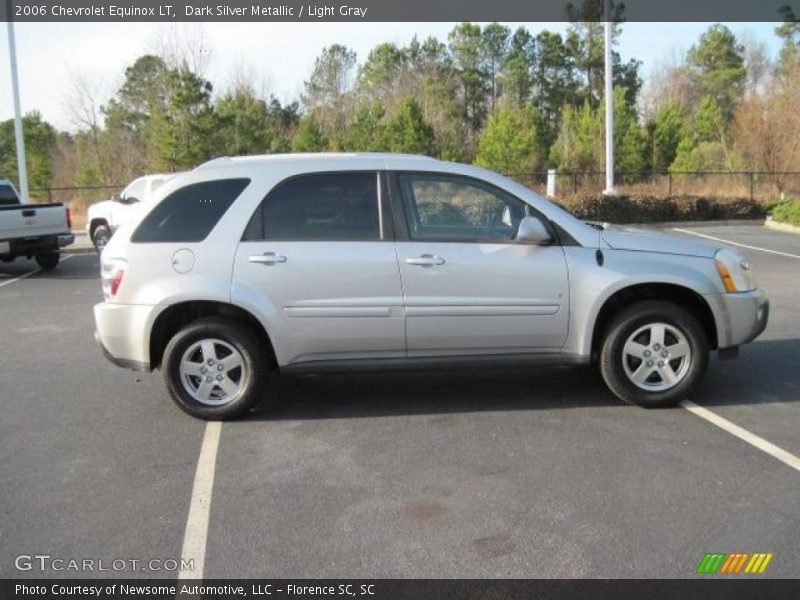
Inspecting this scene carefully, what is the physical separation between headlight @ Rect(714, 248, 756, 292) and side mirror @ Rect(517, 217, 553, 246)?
130 cm

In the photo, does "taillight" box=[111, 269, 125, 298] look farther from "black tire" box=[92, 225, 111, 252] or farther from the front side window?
"black tire" box=[92, 225, 111, 252]

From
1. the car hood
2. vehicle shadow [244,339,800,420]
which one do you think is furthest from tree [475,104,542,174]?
the car hood

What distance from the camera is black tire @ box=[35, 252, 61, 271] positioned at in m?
14.6

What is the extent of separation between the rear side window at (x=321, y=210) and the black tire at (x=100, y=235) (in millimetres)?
13709

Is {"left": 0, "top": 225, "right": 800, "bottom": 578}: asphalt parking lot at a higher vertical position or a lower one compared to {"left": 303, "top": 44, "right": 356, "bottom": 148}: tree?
lower

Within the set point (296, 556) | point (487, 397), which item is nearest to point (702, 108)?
point (487, 397)

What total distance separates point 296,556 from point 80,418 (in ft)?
9.20

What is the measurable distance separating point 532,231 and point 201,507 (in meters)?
2.75

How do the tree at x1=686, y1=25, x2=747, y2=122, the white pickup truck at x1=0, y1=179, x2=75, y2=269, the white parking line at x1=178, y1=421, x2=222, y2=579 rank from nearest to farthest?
the white parking line at x1=178, y1=421, x2=222, y2=579
the white pickup truck at x1=0, y1=179, x2=75, y2=269
the tree at x1=686, y1=25, x2=747, y2=122

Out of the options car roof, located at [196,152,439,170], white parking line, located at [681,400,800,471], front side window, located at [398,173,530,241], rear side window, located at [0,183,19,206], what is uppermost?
rear side window, located at [0,183,19,206]

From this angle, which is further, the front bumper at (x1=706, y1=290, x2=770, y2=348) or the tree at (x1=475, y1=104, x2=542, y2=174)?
the tree at (x1=475, y1=104, x2=542, y2=174)

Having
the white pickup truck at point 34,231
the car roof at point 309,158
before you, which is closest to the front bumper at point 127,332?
the car roof at point 309,158

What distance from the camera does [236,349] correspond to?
523cm

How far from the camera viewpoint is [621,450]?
4.62 m
